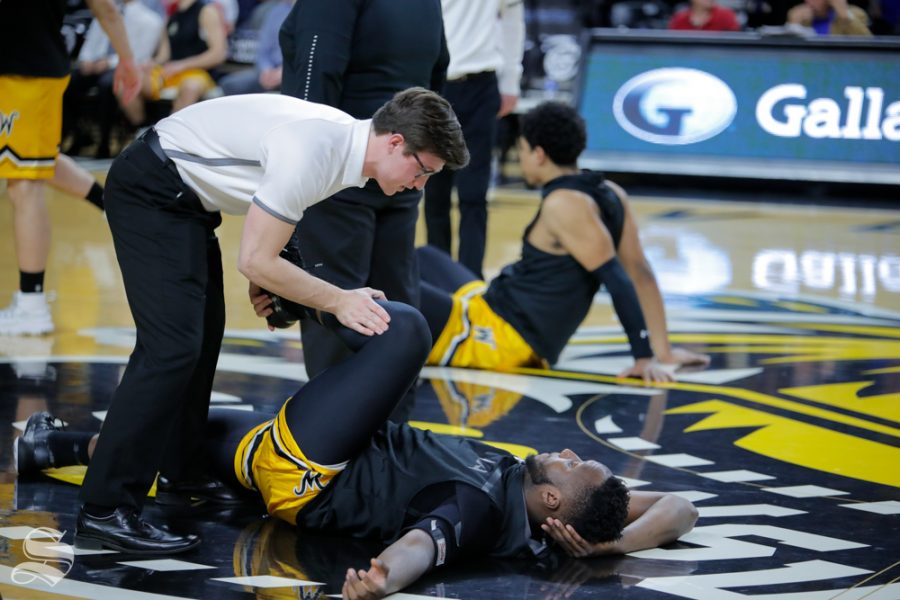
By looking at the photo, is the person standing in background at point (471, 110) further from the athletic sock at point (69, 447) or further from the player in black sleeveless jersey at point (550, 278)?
the athletic sock at point (69, 447)

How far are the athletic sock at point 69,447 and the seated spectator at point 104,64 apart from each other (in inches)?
344

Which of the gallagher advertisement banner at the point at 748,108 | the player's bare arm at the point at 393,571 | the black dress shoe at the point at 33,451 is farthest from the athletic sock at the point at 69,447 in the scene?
the gallagher advertisement banner at the point at 748,108

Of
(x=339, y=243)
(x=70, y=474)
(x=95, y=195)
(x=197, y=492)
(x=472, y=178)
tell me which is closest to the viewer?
(x=197, y=492)

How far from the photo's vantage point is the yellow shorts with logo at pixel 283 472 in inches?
131

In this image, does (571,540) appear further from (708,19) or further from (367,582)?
(708,19)

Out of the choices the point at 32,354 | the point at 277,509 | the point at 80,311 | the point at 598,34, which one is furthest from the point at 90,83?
the point at 277,509

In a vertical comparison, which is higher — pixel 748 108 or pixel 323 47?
pixel 323 47

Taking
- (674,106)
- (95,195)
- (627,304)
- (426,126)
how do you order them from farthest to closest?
(674,106) < (95,195) < (627,304) < (426,126)

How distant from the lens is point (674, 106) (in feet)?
38.4

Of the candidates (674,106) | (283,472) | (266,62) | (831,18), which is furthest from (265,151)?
(831,18)

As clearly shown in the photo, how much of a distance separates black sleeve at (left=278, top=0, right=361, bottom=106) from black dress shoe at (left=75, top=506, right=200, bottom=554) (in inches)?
53.3

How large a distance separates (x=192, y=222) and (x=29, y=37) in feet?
8.06

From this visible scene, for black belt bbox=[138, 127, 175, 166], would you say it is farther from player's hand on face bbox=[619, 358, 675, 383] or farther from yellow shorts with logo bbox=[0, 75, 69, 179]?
player's hand on face bbox=[619, 358, 675, 383]

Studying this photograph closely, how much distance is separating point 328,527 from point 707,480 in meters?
1.25
